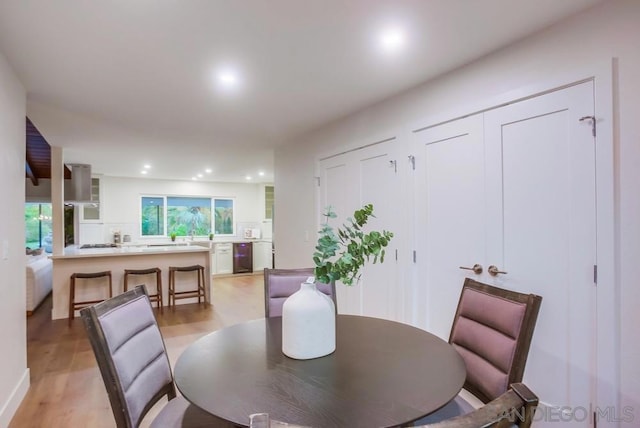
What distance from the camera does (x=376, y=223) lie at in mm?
3139

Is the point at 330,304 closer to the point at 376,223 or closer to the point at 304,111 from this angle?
the point at 376,223

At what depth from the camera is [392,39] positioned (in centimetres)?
199

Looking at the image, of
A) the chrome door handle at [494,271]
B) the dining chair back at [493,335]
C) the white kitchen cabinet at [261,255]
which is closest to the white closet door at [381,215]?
the chrome door handle at [494,271]

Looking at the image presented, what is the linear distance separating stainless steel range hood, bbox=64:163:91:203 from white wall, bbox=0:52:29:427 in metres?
3.94

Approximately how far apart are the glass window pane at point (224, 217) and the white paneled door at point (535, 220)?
23.1 ft

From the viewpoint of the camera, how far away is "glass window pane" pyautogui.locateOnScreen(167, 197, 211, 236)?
323 inches

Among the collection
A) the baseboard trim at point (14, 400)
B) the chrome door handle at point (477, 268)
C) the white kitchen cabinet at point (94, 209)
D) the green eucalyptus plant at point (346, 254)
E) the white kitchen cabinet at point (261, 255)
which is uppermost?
the white kitchen cabinet at point (94, 209)

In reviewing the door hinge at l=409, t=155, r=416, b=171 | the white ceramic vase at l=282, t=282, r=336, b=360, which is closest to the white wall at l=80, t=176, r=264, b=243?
the door hinge at l=409, t=155, r=416, b=171

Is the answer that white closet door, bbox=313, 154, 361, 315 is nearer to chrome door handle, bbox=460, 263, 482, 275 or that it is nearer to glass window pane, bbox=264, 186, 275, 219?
chrome door handle, bbox=460, 263, 482, 275

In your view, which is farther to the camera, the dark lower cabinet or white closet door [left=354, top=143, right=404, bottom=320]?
the dark lower cabinet

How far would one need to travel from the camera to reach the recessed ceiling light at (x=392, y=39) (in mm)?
1912

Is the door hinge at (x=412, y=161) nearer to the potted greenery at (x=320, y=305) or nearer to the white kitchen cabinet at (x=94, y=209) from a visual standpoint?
the potted greenery at (x=320, y=305)

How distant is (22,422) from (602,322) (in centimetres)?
346

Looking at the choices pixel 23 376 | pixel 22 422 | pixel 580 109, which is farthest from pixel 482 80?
pixel 23 376
